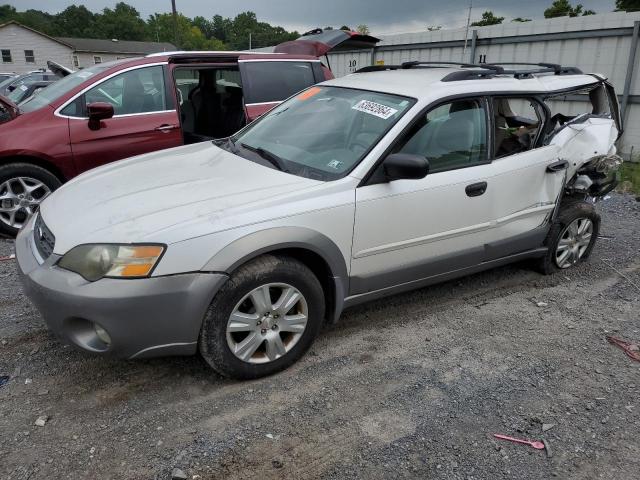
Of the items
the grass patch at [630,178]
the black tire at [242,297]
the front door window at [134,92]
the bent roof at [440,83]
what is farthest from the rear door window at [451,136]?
the grass patch at [630,178]

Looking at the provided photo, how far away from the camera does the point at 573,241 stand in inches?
179

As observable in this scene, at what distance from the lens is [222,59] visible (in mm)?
5742

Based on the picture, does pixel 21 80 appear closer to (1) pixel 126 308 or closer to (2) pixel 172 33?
(1) pixel 126 308

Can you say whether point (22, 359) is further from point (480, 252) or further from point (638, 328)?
point (638, 328)

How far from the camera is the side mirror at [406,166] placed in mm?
2967

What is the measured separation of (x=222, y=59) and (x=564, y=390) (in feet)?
15.4

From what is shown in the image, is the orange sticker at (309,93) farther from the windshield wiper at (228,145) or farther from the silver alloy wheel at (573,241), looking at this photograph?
the silver alloy wheel at (573,241)

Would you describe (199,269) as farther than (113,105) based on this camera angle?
No

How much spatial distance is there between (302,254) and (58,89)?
392cm

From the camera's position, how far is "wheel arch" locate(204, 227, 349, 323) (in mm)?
2617

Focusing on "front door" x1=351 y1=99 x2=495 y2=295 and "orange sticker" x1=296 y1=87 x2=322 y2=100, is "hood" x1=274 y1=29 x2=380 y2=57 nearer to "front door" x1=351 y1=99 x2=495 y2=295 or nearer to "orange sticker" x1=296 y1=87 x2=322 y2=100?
"orange sticker" x1=296 y1=87 x2=322 y2=100

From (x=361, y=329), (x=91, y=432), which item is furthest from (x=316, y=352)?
(x=91, y=432)

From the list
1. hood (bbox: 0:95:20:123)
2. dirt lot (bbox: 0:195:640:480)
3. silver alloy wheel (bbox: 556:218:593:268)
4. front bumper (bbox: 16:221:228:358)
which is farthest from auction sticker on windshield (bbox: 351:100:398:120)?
hood (bbox: 0:95:20:123)

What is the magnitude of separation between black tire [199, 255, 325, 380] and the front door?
34 cm
